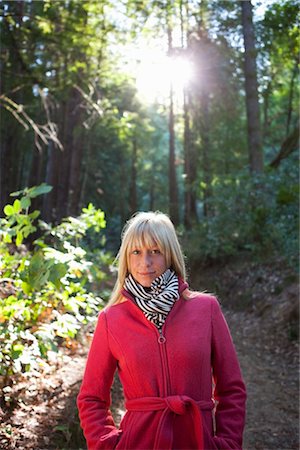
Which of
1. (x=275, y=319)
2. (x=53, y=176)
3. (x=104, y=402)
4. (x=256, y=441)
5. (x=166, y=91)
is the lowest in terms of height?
(x=256, y=441)

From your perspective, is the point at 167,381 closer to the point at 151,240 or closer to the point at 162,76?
the point at 151,240

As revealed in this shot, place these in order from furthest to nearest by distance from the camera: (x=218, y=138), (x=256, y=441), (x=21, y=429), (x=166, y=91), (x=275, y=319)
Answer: (x=166, y=91) → (x=218, y=138) → (x=275, y=319) → (x=256, y=441) → (x=21, y=429)

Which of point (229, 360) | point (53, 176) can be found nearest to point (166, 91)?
point (53, 176)

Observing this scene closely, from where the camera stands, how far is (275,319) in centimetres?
894

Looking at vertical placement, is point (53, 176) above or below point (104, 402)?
above

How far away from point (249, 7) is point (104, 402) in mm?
12096

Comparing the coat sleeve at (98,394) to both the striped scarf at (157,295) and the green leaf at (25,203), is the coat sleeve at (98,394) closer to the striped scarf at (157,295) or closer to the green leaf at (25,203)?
the striped scarf at (157,295)

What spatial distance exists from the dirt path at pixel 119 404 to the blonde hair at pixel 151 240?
2.12 m

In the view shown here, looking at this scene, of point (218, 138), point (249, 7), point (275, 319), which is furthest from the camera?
point (218, 138)

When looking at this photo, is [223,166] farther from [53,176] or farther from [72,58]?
[72,58]

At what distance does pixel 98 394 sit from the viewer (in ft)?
7.36

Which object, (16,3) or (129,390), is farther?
(16,3)

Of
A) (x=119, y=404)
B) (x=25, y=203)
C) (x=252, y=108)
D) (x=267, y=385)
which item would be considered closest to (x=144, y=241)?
(x=25, y=203)

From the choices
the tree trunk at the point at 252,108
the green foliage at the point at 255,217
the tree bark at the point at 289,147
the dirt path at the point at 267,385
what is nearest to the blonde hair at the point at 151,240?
the dirt path at the point at 267,385
